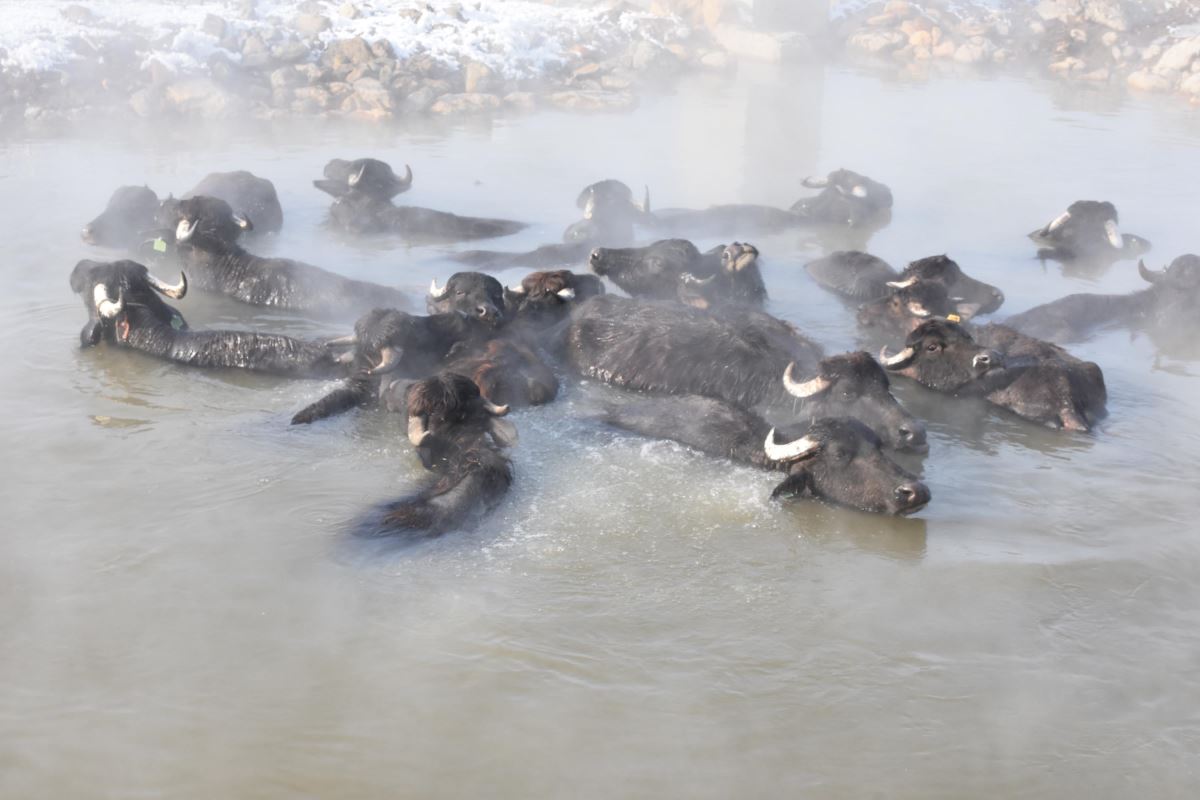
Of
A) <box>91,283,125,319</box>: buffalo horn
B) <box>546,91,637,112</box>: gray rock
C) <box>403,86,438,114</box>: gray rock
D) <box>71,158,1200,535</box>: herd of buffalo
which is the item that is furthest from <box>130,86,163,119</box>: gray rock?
<box>91,283,125,319</box>: buffalo horn

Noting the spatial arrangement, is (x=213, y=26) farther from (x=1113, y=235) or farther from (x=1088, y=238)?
(x=1113, y=235)

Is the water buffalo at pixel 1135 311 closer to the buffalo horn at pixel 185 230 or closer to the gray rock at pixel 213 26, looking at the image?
the buffalo horn at pixel 185 230

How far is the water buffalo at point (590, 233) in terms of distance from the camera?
12.2 m

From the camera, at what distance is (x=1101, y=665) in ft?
18.4

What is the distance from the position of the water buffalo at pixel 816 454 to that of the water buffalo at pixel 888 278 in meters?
3.58

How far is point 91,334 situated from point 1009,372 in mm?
7439

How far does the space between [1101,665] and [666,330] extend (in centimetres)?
459

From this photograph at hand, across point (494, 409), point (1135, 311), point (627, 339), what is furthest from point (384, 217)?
point (1135, 311)

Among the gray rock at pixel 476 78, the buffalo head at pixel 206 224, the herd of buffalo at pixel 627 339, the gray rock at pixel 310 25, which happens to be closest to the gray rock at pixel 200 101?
the gray rock at pixel 310 25

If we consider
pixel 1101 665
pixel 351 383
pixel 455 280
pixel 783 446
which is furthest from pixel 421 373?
pixel 1101 665

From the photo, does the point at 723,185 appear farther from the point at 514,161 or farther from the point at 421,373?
the point at 421,373

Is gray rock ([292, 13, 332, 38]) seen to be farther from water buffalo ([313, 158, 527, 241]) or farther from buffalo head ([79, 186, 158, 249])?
buffalo head ([79, 186, 158, 249])

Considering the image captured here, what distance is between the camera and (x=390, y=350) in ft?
28.4

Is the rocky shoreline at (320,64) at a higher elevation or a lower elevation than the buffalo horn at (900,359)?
higher
